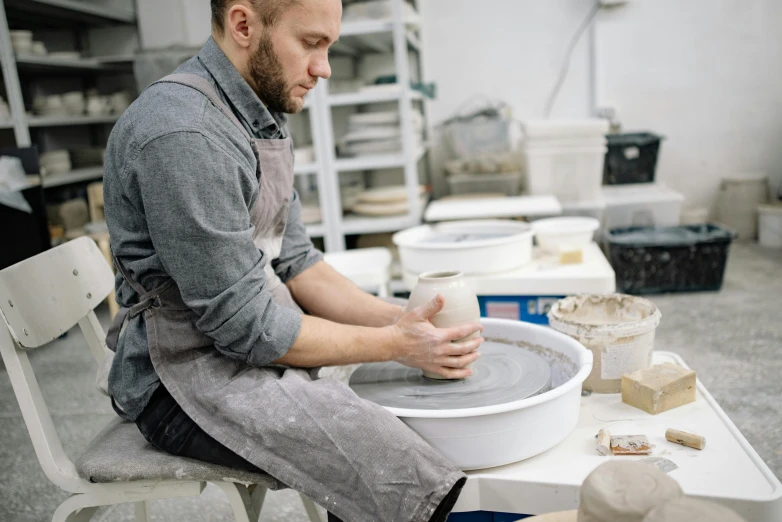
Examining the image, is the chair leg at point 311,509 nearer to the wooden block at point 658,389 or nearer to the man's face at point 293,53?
the wooden block at point 658,389

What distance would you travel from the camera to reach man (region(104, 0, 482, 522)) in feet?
2.97

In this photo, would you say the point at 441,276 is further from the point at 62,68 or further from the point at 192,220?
the point at 62,68

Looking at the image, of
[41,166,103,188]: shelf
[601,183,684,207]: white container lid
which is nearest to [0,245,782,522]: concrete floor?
[601,183,684,207]: white container lid

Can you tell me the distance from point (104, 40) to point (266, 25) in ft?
13.2

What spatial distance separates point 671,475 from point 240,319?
684 mm

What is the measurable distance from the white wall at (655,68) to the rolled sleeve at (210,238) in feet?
11.4

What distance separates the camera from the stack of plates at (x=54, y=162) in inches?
147

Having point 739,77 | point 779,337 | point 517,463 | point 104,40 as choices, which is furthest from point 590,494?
point 104,40

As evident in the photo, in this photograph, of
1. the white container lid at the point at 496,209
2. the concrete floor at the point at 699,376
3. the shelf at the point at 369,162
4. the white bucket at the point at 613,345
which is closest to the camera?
the white bucket at the point at 613,345

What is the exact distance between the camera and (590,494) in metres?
0.65

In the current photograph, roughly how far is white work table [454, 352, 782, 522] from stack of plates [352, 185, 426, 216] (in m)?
2.08

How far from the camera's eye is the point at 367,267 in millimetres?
2729

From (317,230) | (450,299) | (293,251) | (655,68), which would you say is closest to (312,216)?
(317,230)

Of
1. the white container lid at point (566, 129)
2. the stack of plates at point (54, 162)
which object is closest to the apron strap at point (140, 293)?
the white container lid at point (566, 129)
